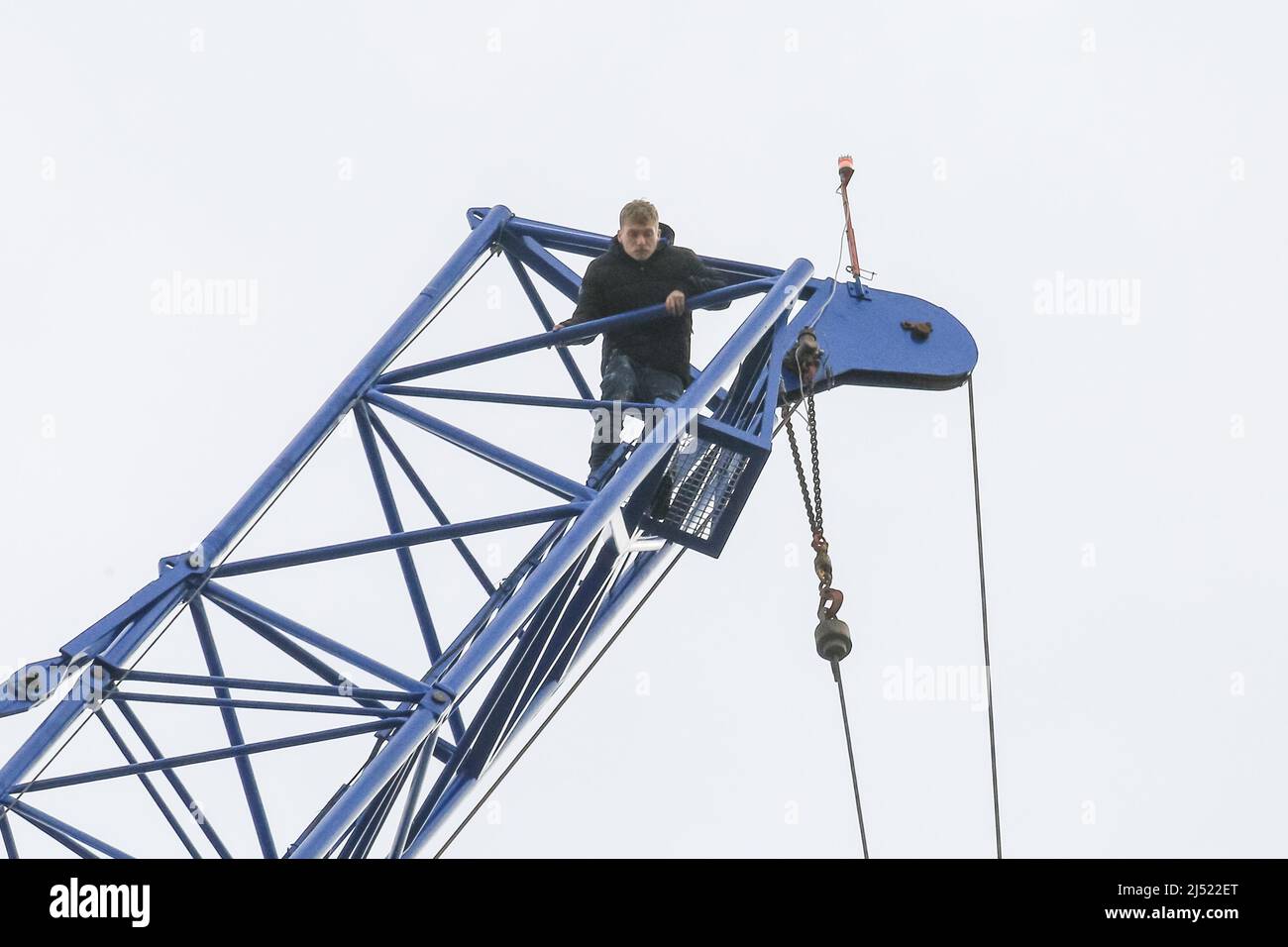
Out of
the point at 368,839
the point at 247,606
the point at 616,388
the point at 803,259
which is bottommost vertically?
the point at 368,839

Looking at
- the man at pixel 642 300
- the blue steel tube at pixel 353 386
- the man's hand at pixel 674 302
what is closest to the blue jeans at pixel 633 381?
the man at pixel 642 300

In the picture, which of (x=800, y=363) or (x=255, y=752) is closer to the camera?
(x=255, y=752)

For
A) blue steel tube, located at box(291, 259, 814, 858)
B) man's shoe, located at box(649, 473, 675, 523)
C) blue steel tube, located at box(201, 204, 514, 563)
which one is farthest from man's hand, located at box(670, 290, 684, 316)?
blue steel tube, located at box(201, 204, 514, 563)

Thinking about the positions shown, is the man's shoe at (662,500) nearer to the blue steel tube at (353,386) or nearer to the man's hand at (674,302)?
the man's hand at (674,302)

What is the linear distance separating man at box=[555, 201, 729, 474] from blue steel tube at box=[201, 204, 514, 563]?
3.00ft

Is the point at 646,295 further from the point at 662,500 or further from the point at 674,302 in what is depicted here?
the point at 662,500

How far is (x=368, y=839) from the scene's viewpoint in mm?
12422

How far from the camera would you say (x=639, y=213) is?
522 inches

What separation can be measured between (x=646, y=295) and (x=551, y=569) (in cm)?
232

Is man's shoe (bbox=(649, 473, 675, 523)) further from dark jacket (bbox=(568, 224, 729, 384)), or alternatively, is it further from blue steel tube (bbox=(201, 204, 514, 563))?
blue steel tube (bbox=(201, 204, 514, 563))

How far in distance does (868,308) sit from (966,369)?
761mm

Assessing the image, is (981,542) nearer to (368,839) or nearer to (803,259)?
(803,259)
